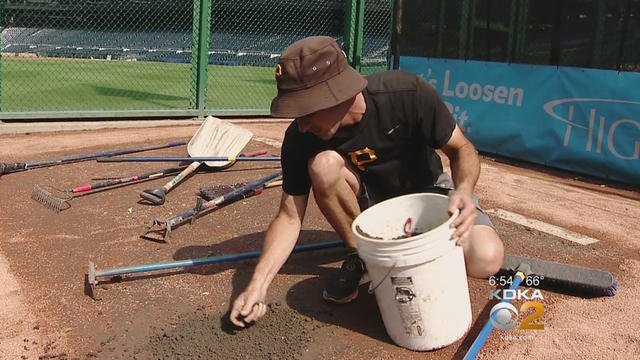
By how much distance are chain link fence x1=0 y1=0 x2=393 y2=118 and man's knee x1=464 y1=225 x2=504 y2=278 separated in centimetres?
627

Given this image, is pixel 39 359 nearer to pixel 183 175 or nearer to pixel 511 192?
pixel 183 175

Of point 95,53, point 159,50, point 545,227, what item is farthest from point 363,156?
point 95,53

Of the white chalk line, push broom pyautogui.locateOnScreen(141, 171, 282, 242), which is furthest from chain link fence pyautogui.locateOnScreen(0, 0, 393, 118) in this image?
the white chalk line

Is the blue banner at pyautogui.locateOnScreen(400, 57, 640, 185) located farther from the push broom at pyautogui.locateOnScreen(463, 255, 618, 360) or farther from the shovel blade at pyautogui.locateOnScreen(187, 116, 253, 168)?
the push broom at pyautogui.locateOnScreen(463, 255, 618, 360)

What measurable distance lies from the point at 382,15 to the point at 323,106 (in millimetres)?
9742

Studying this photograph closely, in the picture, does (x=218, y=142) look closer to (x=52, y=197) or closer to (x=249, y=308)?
(x=52, y=197)

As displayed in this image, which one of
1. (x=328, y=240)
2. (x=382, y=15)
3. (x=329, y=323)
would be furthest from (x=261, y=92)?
(x=329, y=323)

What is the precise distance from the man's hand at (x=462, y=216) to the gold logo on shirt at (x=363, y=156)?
616 millimetres

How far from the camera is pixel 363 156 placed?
3014 mm

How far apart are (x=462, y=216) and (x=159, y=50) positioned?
17.0 m

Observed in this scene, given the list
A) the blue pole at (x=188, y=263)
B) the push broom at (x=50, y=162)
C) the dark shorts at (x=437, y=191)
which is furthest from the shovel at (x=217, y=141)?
the dark shorts at (x=437, y=191)

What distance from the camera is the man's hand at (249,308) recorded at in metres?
2.54

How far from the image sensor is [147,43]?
20516 millimetres

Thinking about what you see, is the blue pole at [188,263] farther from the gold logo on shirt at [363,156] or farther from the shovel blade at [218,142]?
the shovel blade at [218,142]
